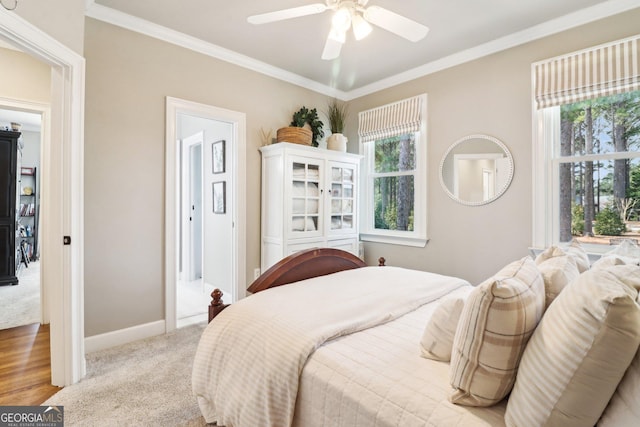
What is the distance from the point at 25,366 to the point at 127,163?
5.31ft

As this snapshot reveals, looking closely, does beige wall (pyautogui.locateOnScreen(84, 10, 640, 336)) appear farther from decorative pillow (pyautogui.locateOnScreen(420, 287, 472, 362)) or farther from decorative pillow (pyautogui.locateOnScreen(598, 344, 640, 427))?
decorative pillow (pyautogui.locateOnScreen(598, 344, 640, 427))

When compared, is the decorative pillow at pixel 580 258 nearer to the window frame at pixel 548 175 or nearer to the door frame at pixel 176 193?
the window frame at pixel 548 175

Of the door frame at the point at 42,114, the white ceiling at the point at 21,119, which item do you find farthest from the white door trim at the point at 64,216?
the white ceiling at the point at 21,119

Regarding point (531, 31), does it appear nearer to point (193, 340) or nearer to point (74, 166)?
point (74, 166)

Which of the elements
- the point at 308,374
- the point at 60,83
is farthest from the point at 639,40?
the point at 60,83

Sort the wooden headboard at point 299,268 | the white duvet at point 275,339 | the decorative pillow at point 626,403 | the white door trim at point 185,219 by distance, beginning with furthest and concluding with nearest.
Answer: the white door trim at point 185,219
the wooden headboard at point 299,268
the white duvet at point 275,339
the decorative pillow at point 626,403

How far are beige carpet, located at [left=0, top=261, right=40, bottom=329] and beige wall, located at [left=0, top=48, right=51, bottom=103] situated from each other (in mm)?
2111

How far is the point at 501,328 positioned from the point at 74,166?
7.97 feet

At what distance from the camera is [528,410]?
0.80m

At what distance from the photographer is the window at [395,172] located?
3545 mm

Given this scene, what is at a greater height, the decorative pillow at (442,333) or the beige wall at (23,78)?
the beige wall at (23,78)

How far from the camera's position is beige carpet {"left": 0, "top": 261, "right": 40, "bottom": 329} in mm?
3182

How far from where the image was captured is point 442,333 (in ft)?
3.83

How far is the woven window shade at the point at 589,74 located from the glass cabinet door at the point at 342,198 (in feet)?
6.37
